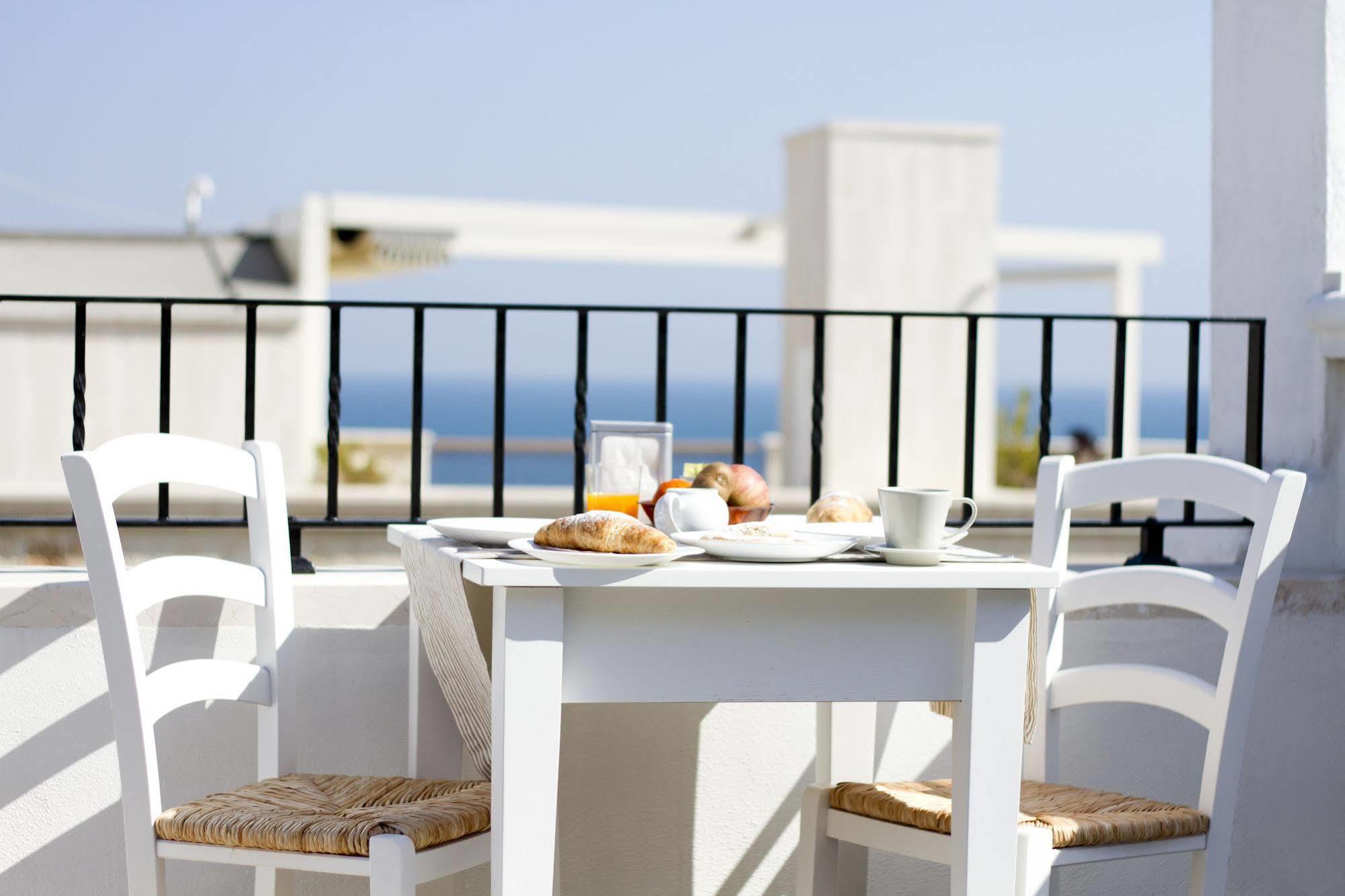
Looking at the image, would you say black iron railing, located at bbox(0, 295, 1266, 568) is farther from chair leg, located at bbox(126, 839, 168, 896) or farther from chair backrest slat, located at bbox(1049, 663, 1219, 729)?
chair leg, located at bbox(126, 839, 168, 896)

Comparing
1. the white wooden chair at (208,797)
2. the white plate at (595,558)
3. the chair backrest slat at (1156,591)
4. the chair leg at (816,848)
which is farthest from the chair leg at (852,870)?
the white plate at (595,558)

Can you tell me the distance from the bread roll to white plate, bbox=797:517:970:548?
0.07 ft

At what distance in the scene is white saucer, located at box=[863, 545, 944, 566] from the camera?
1579 millimetres

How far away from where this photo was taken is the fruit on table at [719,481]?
1893mm

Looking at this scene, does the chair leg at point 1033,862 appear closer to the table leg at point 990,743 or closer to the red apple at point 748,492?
the table leg at point 990,743

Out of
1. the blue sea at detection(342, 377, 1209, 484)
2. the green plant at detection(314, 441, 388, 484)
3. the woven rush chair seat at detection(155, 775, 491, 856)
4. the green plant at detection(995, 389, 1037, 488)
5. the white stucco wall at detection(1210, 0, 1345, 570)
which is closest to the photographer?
the woven rush chair seat at detection(155, 775, 491, 856)

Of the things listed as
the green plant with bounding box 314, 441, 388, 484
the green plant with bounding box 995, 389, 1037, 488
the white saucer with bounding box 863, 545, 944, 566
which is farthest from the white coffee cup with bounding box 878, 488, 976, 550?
the green plant with bounding box 995, 389, 1037, 488

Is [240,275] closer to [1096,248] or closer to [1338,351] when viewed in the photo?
[1096,248]

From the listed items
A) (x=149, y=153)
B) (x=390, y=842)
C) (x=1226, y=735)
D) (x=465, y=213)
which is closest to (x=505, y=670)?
(x=390, y=842)

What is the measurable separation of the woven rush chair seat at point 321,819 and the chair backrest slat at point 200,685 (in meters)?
0.13

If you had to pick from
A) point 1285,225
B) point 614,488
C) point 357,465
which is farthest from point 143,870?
point 357,465

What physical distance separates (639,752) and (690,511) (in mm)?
864

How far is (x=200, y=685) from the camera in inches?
76.0

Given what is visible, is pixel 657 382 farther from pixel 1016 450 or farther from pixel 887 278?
pixel 1016 450
